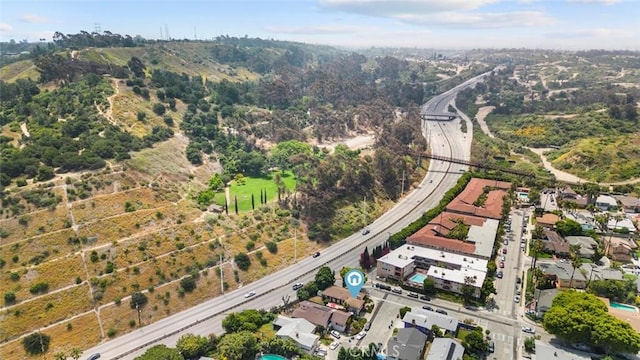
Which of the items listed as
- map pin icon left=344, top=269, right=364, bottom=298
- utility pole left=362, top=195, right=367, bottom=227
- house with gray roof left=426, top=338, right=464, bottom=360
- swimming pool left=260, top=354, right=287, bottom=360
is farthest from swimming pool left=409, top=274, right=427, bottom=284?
swimming pool left=260, top=354, right=287, bottom=360

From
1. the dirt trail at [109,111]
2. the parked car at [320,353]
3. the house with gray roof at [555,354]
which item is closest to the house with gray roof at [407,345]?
the parked car at [320,353]

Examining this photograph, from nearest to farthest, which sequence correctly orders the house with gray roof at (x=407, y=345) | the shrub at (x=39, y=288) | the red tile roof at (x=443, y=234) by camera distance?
the house with gray roof at (x=407, y=345) → the shrub at (x=39, y=288) → the red tile roof at (x=443, y=234)

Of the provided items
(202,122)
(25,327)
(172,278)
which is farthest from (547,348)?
(202,122)

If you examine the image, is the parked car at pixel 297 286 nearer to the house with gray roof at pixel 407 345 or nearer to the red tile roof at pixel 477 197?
the house with gray roof at pixel 407 345

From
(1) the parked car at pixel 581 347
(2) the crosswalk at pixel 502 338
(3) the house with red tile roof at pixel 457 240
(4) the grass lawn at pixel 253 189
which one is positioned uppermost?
(4) the grass lawn at pixel 253 189

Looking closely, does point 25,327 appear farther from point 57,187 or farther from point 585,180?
point 585,180

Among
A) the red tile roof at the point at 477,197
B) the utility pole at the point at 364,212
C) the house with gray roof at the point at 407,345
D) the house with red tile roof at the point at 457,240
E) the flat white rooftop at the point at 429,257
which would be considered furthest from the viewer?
the utility pole at the point at 364,212
